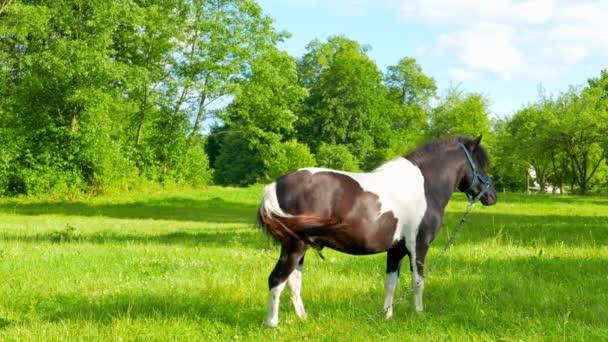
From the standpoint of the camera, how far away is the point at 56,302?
293 inches

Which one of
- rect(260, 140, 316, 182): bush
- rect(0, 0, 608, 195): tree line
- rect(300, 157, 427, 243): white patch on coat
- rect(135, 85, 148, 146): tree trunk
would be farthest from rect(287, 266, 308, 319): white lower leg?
rect(260, 140, 316, 182): bush

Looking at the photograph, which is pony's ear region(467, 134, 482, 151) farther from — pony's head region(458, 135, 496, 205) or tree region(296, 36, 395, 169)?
tree region(296, 36, 395, 169)

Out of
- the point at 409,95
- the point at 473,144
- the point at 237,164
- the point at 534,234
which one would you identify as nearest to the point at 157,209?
the point at 534,234

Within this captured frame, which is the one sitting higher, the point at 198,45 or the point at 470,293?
the point at 198,45

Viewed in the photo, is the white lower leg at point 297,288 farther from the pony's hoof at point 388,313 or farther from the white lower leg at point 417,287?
the white lower leg at point 417,287

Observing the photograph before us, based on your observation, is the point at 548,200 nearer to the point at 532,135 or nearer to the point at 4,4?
the point at 532,135

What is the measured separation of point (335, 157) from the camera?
215ft

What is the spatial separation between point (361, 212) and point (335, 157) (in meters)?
59.6

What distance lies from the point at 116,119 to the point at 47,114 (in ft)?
31.2

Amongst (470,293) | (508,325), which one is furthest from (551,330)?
(470,293)

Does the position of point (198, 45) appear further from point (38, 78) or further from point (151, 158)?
point (38, 78)

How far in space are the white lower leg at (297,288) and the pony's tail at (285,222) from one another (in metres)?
0.63

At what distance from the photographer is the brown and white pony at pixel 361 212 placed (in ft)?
19.6

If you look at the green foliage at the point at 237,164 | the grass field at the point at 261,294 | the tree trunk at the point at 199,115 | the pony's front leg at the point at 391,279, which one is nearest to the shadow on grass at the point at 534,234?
the grass field at the point at 261,294
